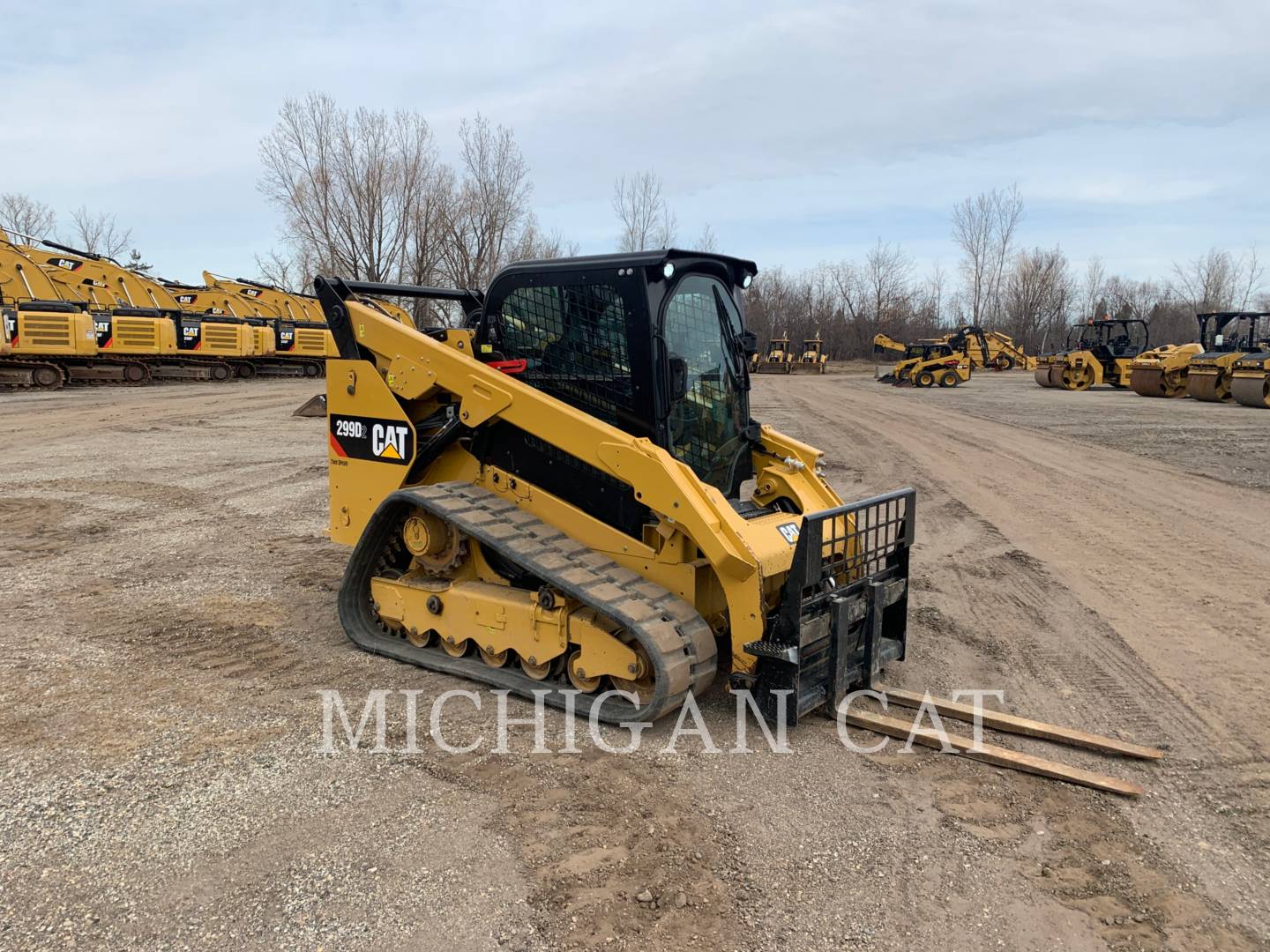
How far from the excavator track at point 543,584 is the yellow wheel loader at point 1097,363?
1248 inches

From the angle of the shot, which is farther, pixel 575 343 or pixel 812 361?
pixel 812 361

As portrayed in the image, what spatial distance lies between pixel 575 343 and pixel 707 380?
786 millimetres

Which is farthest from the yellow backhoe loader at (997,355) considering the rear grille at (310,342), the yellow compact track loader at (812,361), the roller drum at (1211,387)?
the rear grille at (310,342)

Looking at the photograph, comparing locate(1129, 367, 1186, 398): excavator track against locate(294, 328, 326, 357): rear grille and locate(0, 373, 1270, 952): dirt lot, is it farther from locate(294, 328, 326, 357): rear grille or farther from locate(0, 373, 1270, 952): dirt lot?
locate(294, 328, 326, 357): rear grille

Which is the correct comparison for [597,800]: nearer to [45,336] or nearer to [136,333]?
[45,336]

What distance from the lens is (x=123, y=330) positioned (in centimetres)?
2545

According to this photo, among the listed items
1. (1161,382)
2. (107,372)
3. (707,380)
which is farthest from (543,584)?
(1161,382)

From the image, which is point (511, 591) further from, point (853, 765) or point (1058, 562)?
point (1058, 562)

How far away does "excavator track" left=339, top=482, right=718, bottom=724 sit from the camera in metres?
3.89

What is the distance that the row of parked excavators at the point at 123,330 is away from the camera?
77.3 feet

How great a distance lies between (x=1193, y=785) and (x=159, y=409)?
66.5ft

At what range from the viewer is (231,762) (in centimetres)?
370

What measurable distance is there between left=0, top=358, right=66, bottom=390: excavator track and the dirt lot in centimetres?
2030

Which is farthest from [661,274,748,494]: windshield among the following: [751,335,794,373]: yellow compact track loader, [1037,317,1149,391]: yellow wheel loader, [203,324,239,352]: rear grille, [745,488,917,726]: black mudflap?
[751,335,794,373]: yellow compact track loader
